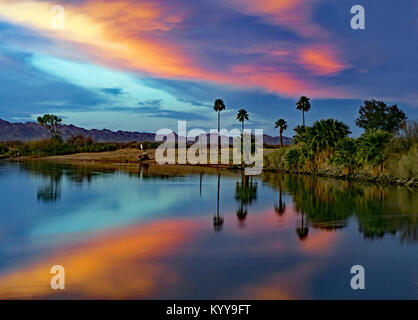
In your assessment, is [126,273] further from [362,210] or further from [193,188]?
[193,188]

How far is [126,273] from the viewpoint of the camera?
9984 mm

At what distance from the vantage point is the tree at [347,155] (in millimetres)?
39344

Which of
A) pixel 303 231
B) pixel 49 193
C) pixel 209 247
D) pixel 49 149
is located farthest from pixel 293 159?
pixel 49 149

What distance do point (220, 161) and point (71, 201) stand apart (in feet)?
149

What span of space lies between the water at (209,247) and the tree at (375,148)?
37.5 feet

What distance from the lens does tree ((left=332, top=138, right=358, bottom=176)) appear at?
3934cm

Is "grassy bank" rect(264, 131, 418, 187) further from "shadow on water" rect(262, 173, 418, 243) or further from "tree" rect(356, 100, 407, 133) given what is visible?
"tree" rect(356, 100, 407, 133)

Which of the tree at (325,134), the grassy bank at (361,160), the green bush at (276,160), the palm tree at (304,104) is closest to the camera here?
the grassy bank at (361,160)

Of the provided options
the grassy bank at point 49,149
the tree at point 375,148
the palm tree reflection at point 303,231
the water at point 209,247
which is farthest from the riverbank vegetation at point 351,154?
the grassy bank at point 49,149

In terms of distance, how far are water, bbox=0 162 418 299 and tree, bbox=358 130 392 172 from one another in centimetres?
1143

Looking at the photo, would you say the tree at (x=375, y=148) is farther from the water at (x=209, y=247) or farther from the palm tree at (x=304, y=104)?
the palm tree at (x=304, y=104)

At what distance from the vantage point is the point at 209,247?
12.8 m

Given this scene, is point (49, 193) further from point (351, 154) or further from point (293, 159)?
point (293, 159)

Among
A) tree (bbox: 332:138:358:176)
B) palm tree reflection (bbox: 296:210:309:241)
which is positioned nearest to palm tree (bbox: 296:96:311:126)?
tree (bbox: 332:138:358:176)
